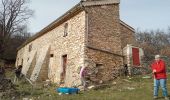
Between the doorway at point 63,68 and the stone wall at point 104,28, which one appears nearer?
the stone wall at point 104,28

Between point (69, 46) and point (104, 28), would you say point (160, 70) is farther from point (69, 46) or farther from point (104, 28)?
point (69, 46)

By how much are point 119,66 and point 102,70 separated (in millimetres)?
1681

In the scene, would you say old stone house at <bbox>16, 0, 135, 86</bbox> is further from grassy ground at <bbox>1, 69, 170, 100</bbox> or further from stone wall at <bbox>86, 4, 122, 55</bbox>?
grassy ground at <bbox>1, 69, 170, 100</bbox>

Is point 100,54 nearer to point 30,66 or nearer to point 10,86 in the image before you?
point 10,86

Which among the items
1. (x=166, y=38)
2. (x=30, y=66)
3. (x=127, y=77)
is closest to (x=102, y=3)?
(x=127, y=77)

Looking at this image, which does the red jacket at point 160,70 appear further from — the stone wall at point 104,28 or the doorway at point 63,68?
the doorway at point 63,68

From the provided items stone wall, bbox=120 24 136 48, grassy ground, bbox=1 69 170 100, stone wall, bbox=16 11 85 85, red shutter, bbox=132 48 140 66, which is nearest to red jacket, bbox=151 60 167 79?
grassy ground, bbox=1 69 170 100

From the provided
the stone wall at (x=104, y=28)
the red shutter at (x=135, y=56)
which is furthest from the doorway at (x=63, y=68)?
the red shutter at (x=135, y=56)

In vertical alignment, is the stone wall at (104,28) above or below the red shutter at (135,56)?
above

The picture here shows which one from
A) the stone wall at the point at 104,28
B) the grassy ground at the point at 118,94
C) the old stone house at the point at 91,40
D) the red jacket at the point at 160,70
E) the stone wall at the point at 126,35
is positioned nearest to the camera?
the red jacket at the point at 160,70

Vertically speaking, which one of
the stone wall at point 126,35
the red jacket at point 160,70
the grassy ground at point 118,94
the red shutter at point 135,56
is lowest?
the grassy ground at point 118,94

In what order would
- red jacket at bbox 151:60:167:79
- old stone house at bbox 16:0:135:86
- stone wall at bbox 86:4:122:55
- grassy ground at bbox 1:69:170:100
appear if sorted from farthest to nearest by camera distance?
1. stone wall at bbox 86:4:122:55
2. old stone house at bbox 16:0:135:86
3. grassy ground at bbox 1:69:170:100
4. red jacket at bbox 151:60:167:79

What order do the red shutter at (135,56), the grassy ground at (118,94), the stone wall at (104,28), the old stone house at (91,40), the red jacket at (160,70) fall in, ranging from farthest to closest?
the red shutter at (135,56)
the stone wall at (104,28)
the old stone house at (91,40)
the grassy ground at (118,94)
the red jacket at (160,70)

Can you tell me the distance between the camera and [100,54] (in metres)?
17.8
